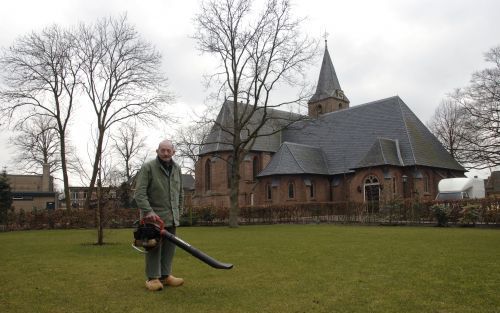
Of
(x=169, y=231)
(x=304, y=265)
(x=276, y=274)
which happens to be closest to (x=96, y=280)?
(x=169, y=231)

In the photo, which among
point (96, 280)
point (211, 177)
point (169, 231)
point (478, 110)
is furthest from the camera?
point (211, 177)

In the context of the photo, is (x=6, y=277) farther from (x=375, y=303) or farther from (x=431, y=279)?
(x=431, y=279)

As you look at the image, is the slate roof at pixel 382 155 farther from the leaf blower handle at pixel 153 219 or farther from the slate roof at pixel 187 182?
the slate roof at pixel 187 182

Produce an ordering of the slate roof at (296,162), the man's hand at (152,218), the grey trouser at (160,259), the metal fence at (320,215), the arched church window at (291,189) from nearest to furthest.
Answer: the man's hand at (152,218) < the grey trouser at (160,259) < the metal fence at (320,215) < the slate roof at (296,162) < the arched church window at (291,189)

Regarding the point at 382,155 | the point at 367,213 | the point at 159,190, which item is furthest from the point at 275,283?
the point at 382,155

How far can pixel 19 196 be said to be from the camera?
186 ft

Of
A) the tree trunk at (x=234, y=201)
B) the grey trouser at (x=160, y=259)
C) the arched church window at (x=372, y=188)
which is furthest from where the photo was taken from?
the arched church window at (x=372, y=188)

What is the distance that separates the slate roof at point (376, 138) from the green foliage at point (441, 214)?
12.9m

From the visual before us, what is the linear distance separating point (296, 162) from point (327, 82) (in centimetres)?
1879

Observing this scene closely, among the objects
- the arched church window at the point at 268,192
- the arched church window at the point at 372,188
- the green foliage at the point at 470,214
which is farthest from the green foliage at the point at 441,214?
the arched church window at the point at 268,192

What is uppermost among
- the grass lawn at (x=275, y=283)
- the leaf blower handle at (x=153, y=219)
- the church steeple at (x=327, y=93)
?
the church steeple at (x=327, y=93)

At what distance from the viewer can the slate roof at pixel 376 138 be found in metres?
37.8

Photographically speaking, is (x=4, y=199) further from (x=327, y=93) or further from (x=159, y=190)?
(x=327, y=93)

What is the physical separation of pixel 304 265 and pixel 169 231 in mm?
3037
